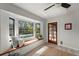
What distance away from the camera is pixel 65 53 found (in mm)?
1108

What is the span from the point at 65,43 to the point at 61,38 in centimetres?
10

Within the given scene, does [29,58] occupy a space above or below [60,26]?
below

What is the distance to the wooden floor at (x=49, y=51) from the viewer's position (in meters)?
1.09

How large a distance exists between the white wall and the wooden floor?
0.10m

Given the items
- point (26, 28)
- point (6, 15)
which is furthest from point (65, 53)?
point (6, 15)

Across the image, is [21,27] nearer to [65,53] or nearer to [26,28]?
[26,28]

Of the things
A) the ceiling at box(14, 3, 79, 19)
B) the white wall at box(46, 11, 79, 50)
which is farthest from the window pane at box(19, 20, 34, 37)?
the white wall at box(46, 11, 79, 50)

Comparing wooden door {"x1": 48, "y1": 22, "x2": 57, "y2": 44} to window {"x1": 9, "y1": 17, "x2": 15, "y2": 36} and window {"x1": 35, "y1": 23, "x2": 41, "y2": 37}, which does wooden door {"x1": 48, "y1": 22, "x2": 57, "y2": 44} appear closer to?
window {"x1": 35, "y1": 23, "x2": 41, "y2": 37}

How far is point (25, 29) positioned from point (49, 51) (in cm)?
47

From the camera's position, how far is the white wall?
1.11 meters

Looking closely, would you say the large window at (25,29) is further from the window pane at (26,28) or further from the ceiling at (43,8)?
the ceiling at (43,8)

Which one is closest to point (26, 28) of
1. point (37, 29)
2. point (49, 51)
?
point (37, 29)

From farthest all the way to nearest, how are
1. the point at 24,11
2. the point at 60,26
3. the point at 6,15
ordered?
the point at 60,26 → the point at 24,11 → the point at 6,15

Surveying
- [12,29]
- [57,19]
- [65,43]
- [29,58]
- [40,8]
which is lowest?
[29,58]
